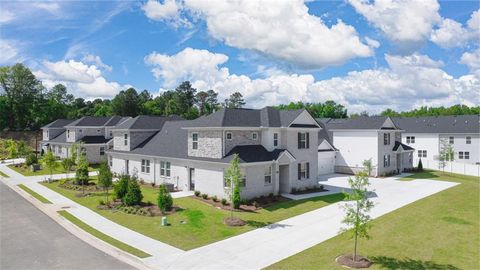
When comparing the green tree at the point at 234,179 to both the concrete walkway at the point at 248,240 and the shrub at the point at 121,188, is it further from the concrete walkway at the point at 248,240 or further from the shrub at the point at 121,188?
the shrub at the point at 121,188

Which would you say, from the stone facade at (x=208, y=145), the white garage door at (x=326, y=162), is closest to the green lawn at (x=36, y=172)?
the stone facade at (x=208, y=145)

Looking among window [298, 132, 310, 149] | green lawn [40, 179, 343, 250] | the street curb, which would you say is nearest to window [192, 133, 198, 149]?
green lawn [40, 179, 343, 250]

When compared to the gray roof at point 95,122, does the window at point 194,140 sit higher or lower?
lower

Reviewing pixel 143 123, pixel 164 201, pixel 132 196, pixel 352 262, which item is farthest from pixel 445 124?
pixel 132 196

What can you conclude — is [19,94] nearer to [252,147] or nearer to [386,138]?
[252,147]

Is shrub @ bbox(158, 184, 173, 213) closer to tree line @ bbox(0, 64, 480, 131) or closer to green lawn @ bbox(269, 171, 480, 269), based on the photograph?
green lawn @ bbox(269, 171, 480, 269)

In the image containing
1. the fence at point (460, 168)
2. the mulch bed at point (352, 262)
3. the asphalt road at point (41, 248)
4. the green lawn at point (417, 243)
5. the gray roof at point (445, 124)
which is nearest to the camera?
the asphalt road at point (41, 248)
